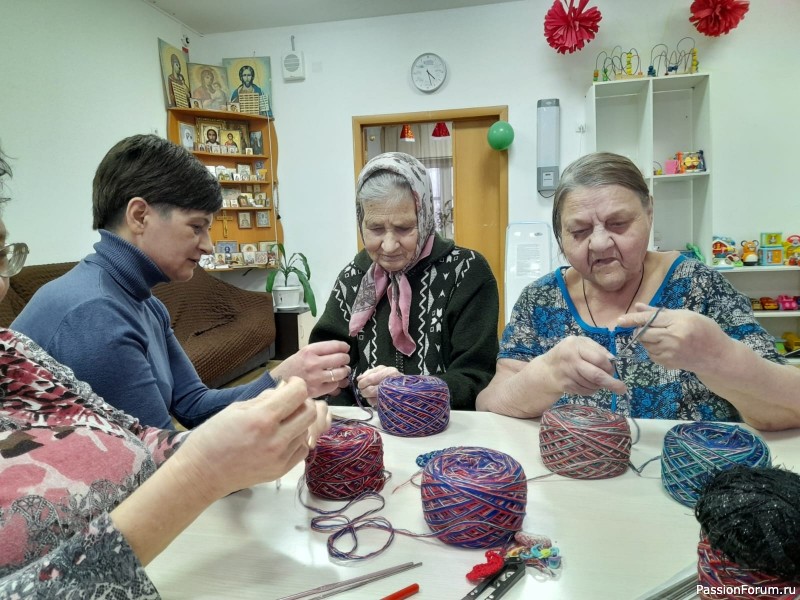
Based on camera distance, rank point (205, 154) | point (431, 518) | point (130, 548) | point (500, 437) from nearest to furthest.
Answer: point (130, 548), point (431, 518), point (500, 437), point (205, 154)

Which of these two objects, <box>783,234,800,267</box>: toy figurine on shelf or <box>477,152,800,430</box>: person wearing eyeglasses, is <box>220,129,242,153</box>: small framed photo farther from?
<box>783,234,800,267</box>: toy figurine on shelf

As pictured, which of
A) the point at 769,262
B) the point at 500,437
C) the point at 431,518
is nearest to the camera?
the point at 431,518

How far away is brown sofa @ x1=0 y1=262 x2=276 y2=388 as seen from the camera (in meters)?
3.63

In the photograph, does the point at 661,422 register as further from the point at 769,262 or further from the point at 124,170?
the point at 769,262

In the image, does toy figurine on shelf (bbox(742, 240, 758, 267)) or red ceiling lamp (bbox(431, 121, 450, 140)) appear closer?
toy figurine on shelf (bbox(742, 240, 758, 267))

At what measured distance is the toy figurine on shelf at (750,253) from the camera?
12.5ft

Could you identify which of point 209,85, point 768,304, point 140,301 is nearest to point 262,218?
point 209,85

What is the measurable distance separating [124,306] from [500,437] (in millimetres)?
916

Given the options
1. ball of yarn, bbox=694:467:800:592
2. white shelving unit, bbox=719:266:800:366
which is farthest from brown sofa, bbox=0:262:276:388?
white shelving unit, bbox=719:266:800:366

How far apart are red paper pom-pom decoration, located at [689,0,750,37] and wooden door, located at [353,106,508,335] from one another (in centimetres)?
158

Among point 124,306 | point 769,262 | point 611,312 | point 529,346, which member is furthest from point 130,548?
point 769,262

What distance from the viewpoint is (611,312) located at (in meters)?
1.40

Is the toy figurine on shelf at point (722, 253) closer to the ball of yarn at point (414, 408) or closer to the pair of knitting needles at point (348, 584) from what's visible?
the ball of yarn at point (414, 408)

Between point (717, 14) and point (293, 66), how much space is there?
3.36m
